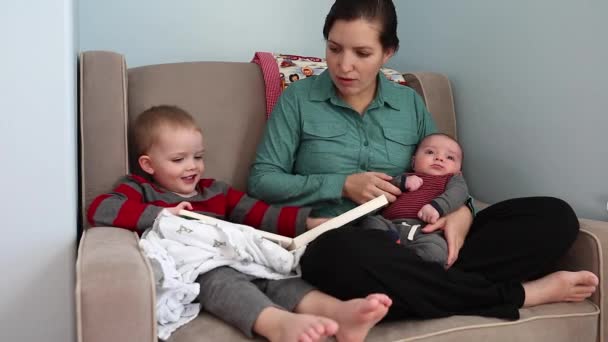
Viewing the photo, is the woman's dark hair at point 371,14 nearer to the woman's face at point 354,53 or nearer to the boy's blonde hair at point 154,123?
the woman's face at point 354,53

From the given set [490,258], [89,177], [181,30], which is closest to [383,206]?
[490,258]

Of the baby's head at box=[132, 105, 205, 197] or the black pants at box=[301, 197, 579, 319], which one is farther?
the baby's head at box=[132, 105, 205, 197]

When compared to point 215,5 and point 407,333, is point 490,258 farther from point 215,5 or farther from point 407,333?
point 215,5

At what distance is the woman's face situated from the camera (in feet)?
4.82

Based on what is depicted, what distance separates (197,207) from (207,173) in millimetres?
157

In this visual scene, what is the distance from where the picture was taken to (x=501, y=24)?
173 cm

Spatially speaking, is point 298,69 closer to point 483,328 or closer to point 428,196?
point 428,196

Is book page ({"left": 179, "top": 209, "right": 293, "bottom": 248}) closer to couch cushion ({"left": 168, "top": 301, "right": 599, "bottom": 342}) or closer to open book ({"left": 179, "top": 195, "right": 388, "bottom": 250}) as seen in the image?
open book ({"left": 179, "top": 195, "right": 388, "bottom": 250})

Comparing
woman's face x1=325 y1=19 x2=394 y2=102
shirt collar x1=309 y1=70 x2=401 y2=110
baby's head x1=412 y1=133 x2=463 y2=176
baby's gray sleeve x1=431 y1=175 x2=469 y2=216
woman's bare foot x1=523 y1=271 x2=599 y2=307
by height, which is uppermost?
woman's face x1=325 y1=19 x2=394 y2=102

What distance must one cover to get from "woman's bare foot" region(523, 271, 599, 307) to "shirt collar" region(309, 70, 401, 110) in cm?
57

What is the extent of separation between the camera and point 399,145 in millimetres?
1600

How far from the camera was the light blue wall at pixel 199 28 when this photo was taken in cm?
181

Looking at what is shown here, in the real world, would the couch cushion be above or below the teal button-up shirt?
below

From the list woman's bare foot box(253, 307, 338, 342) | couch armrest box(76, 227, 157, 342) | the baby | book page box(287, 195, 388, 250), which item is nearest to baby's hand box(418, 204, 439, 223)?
the baby
